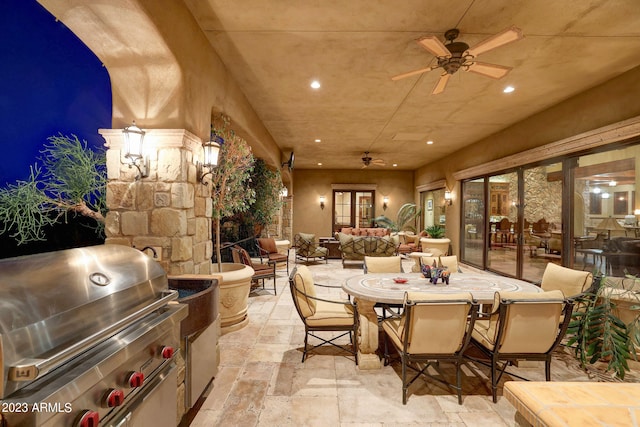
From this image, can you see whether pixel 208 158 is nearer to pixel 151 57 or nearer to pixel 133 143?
pixel 133 143

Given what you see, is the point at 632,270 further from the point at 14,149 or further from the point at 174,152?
the point at 14,149

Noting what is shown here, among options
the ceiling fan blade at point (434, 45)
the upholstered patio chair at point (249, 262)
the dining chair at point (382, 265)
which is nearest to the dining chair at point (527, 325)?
the dining chair at point (382, 265)

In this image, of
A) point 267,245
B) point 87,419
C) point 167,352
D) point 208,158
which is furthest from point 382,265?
point 267,245

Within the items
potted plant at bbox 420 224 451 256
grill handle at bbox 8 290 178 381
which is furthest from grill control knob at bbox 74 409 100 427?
potted plant at bbox 420 224 451 256

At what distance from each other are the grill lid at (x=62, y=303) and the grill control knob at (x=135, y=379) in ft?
0.65

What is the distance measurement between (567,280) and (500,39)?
236 cm

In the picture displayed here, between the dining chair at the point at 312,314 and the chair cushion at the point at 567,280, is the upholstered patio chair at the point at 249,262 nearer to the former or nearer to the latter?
the dining chair at the point at 312,314

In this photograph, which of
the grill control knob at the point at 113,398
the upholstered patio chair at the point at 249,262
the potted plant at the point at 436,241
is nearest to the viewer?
the grill control knob at the point at 113,398

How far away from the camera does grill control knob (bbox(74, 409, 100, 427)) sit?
0.98 meters

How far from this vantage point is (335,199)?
40.4ft

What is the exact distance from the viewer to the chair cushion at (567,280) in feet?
9.16

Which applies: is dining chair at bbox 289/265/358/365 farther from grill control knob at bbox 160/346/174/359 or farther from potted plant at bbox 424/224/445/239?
potted plant at bbox 424/224/445/239

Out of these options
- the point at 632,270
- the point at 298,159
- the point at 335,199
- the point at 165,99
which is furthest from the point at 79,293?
the point at 335,199

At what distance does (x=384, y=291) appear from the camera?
108 inches
